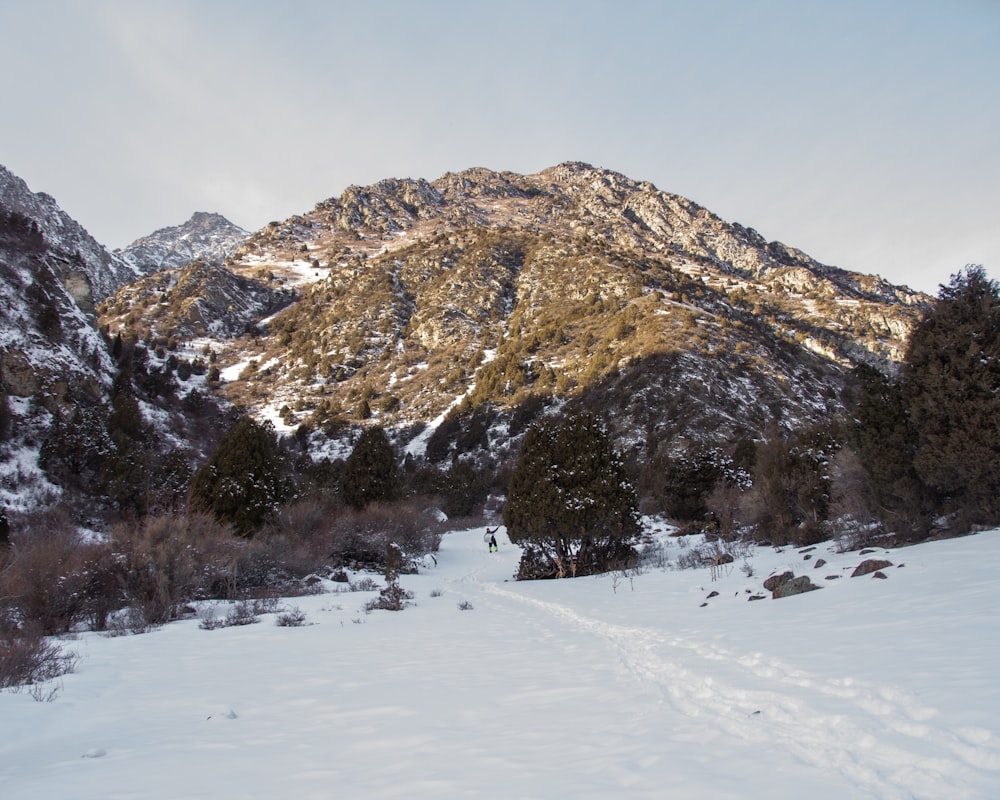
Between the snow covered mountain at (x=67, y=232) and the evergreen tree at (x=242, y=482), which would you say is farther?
the snow covered mountain at (x=67, y=232)

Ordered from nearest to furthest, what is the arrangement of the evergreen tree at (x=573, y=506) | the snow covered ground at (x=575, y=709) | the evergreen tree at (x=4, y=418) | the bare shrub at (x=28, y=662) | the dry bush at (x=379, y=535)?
1. the snow covered ground at (x=575, y=709)
2. the bare shrub at (x=28, y=662)
3. the evergreen tree at (x=573, y=506)
4. the dry bush at (x=379, y=535)
5. the evergreen tree at (x=4, y=418)

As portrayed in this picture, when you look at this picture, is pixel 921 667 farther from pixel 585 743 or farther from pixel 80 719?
pixel 80 719

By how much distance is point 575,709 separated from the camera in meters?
4.17

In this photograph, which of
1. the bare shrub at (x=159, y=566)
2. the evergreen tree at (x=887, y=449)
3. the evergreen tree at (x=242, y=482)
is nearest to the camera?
the evergreen tree at (x=887, y=449)

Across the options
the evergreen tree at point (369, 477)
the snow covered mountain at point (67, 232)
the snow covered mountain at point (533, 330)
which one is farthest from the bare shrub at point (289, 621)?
the snow covered mountain at point (67, 232)

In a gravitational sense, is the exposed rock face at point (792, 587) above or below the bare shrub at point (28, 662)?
below

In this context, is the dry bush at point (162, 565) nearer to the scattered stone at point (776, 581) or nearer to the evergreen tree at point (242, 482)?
the evergreen tree at point (242, 482)

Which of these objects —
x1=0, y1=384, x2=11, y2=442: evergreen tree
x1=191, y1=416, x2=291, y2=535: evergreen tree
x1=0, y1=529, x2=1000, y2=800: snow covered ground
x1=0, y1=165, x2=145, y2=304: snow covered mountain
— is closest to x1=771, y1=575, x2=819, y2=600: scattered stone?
x1=0, y1=529, x2=1000, y2=800: snow covered ground

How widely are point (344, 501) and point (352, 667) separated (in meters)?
Answer: 20.5

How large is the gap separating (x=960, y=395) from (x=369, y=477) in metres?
22.8

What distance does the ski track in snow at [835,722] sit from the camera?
257 centimetres

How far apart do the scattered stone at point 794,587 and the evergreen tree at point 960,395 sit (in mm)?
3401

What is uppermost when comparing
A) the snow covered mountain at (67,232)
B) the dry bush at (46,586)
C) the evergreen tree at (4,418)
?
the snow covered mountain at (67,232)

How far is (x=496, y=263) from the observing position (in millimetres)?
100750
